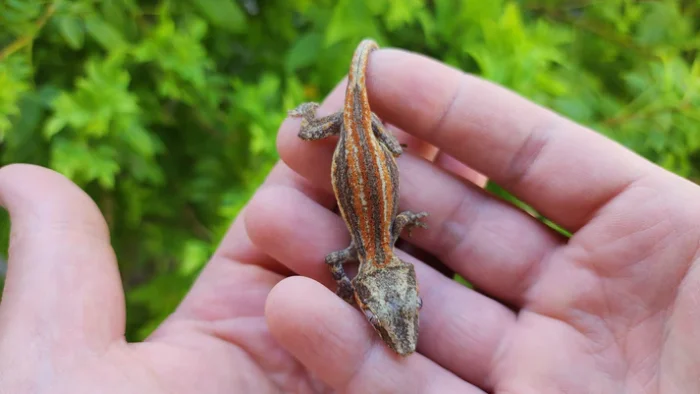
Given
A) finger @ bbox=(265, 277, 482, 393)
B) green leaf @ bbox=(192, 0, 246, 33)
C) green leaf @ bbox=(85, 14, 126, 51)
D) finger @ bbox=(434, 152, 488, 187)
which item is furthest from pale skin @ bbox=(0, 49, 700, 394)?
green leaf @ bbox=(85, 14, 126, 51)

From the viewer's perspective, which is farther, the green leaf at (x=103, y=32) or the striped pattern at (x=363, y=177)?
the striped pattern at (x=363, y=177)

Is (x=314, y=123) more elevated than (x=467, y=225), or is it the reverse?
(x=314, y=123)

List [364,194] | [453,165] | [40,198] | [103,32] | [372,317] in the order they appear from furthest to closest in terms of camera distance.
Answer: [453,165] → [364,194] → [103,32] → [372,317] → [40,198]

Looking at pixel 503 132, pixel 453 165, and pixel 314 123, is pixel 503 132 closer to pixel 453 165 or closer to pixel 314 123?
pixel 453 165

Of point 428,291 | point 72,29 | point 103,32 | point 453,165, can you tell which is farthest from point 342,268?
point 72,29

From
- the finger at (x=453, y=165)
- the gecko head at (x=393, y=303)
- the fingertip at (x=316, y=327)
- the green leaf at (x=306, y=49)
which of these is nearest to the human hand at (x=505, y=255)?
the fingertip at (x=316, y=327)

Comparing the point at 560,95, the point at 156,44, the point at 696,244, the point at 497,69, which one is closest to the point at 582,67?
the point at 560,95

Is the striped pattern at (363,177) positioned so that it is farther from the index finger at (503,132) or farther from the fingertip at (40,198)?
the fingertip at (40,198)
